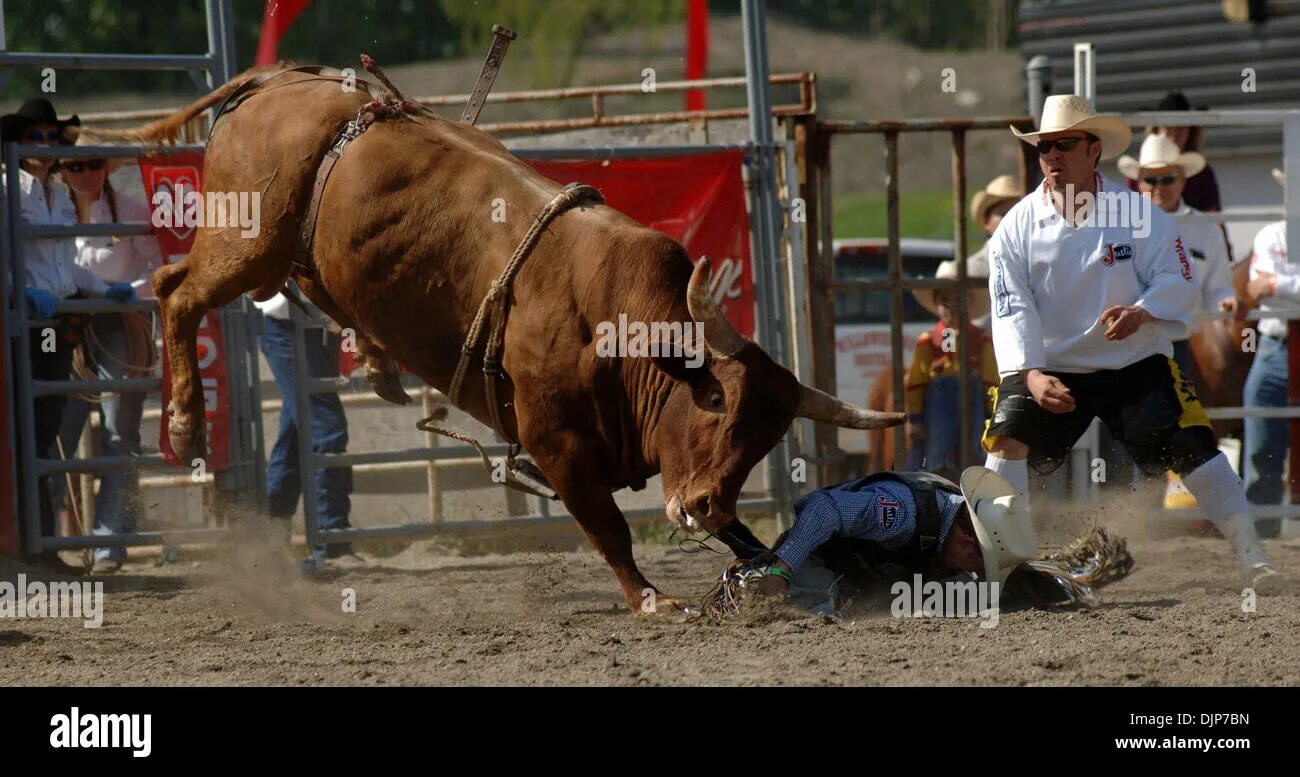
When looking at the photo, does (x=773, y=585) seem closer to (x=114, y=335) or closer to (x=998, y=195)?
(x=114, y=335)

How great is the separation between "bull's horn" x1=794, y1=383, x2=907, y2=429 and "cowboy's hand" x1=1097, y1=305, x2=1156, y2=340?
1.00m

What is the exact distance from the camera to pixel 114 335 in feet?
Answer: 22.9

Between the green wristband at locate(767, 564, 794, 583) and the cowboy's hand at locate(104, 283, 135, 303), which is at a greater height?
the cowboy's hand at locate(104, 283, 135, 303)

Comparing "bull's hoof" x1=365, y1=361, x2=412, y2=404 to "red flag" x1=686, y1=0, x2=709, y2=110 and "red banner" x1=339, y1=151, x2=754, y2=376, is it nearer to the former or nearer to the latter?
"red banner" x1=339, y1=151, x2=754, y2=376

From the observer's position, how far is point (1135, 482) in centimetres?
718

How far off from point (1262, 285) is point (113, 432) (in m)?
5.50

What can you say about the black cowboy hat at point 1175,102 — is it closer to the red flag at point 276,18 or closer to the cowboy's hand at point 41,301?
the red flag at point 276,18

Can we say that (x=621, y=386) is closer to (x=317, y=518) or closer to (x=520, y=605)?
(x=520, y=605)

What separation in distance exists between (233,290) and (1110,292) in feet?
10.5

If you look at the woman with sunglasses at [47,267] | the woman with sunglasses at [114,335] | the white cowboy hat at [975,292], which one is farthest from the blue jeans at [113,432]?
the white cowboy hat at [975,292]

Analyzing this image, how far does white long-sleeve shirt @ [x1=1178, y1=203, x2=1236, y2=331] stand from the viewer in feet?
24.1

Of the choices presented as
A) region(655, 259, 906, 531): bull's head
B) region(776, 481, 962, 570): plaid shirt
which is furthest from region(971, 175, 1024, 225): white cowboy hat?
region(655, 259, 906, 531): bull's head

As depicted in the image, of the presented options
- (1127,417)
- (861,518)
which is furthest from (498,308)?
(1127,417)
